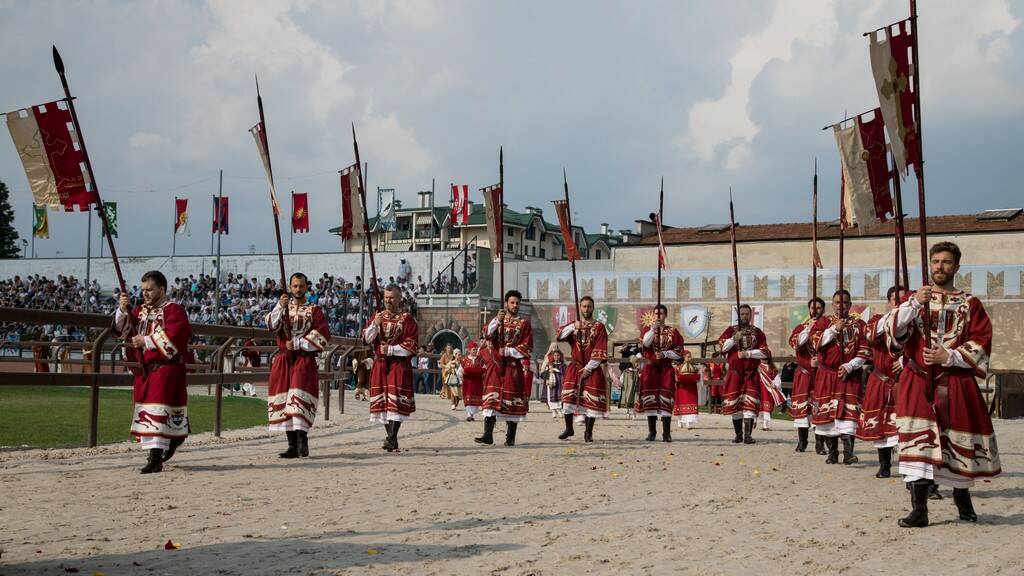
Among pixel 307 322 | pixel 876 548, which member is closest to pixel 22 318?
pixel 307 322

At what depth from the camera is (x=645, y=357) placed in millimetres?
16844

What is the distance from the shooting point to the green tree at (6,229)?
79.7 m

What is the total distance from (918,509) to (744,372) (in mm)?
8708

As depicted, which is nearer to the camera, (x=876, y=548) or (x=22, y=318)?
(x=876, y=548)

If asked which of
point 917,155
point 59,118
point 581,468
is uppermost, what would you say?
point 59,118

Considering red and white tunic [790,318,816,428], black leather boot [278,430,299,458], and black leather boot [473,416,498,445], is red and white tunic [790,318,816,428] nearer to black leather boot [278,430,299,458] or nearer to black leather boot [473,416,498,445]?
black leather boot [473,416,498,445]

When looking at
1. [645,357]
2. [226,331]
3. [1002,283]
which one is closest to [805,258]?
[1002,283]

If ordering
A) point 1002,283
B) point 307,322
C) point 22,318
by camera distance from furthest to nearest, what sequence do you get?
point 1002,283 → point 307,322 → point 22,318

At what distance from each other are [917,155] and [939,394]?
1804 mm

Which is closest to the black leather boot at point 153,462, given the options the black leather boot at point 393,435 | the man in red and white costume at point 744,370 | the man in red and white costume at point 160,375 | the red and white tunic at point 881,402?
the man in red and white costume at point 160,375

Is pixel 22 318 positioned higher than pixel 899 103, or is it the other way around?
pixel 899 103

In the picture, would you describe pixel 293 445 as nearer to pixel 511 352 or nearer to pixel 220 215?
pixel 511 352

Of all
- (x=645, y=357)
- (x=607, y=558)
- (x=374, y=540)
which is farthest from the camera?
(x=645, y=357)

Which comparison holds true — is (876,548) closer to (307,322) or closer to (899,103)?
(899,103)
